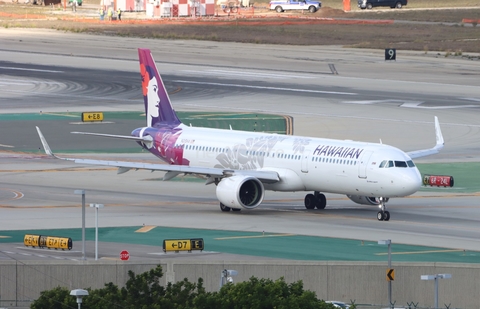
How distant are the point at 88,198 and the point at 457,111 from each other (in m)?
43.0

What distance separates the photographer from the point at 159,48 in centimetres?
13738

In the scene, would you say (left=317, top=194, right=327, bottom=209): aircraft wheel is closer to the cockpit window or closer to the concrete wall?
the cockpit window

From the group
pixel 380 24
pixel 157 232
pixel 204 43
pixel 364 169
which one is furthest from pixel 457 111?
pixel 380 24

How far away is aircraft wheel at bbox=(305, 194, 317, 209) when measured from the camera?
2191 inches

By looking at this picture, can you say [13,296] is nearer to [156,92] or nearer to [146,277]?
[146,277]

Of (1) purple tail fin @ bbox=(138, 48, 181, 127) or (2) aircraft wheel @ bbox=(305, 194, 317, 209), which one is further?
(1) purple tail fin @ bbox=(138, 48, 181, 127)

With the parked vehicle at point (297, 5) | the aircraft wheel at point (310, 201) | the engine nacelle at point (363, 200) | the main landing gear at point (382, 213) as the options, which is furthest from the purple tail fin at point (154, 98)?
the parked vehicle at point (297, 5)

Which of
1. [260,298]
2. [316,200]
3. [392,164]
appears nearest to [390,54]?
[316,200]

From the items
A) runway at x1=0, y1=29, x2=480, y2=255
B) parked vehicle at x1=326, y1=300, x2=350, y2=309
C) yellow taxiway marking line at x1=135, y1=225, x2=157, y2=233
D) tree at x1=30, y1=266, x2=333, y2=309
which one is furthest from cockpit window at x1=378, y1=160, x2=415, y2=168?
tree at x1=30, y1=266, x2=333, y2=309

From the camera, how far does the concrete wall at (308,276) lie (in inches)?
1423

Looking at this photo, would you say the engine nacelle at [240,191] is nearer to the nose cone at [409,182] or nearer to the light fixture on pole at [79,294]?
the nose cone at [409,182]

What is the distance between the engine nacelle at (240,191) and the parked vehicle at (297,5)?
472 feet

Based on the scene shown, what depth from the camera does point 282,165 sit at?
54.1 meters

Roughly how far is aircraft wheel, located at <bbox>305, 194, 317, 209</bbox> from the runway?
2.26 feet
